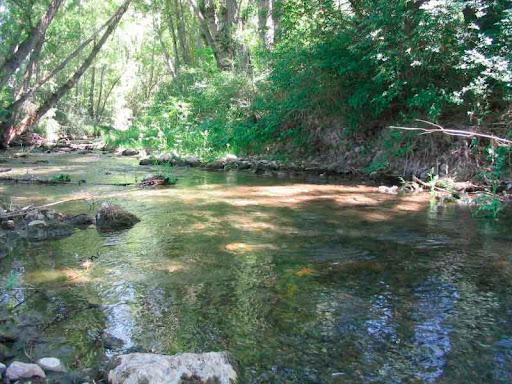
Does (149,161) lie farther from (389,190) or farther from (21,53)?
(389,190)

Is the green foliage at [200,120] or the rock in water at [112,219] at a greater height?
the green foliage at [200,120]

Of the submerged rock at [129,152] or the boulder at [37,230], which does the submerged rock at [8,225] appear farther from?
the submerged rock at [129,152]

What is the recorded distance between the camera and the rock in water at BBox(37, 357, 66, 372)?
8.80ft

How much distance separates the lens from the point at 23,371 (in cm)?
256

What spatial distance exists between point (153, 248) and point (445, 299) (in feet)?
9.55

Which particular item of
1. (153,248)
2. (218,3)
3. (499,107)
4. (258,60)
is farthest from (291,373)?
(218,3)

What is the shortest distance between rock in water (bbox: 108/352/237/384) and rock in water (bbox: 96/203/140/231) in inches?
145

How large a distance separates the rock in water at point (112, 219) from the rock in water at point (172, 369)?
3.68 metres

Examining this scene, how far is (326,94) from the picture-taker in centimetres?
1248

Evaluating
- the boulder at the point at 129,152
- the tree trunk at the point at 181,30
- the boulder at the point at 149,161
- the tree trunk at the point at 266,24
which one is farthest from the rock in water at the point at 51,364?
the tree trunk at the point at 181,30

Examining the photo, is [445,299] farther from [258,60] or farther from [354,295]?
[258,60]

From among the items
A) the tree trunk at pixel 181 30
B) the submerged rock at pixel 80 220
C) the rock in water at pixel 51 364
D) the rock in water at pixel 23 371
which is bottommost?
the rock in water at pixel 51 364

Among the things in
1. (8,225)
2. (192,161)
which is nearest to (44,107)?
(192,161)

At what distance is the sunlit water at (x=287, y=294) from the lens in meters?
2.96
